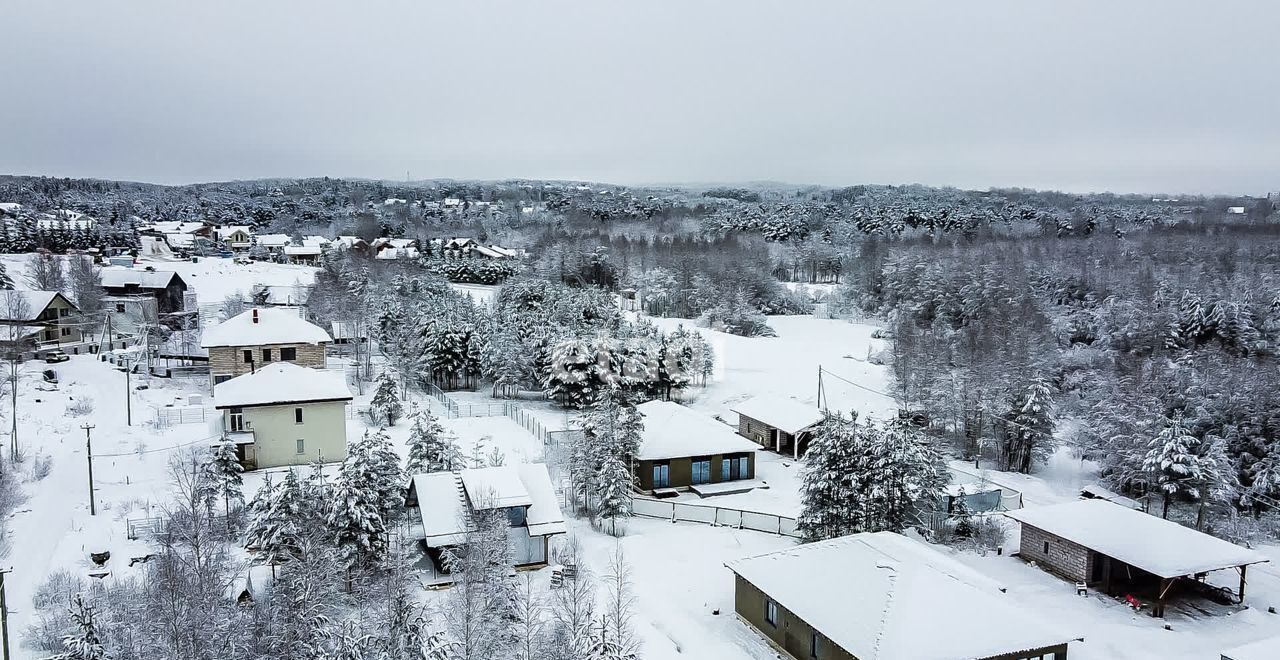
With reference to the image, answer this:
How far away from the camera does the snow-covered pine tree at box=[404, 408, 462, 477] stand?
25422mm

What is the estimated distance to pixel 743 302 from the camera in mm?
69750

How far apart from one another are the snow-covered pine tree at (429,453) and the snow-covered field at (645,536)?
4881 mm

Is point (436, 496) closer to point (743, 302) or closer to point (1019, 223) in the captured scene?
point (743, 302)

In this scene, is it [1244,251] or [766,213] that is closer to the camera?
[1244,251]

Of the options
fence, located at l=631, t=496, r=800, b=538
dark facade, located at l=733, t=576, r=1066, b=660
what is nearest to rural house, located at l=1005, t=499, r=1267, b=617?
dark facade, located at l=733, t=576, r=1066, b=660

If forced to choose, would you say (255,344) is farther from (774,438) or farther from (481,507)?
(774,438)

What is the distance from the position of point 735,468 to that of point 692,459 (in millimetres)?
1925

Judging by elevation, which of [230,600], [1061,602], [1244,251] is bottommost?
[1061,602]

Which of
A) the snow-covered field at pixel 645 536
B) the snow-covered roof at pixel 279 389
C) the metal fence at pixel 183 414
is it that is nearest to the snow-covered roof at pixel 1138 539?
the snow-covered field at pixel 645 536

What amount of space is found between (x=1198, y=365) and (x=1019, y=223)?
8095 cm

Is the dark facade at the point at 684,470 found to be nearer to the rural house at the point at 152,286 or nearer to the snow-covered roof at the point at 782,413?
the snow-covered roof at the point at 782,413

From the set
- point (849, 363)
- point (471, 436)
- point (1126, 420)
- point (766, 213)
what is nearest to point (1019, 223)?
point (766, 213)

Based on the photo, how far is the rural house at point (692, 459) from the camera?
30.5m

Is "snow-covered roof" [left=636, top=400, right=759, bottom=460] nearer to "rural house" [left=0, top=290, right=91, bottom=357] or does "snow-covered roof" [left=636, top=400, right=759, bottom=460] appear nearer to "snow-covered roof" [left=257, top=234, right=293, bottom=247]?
"rural house" [left=0, top=290, right=91, bottom=357]
